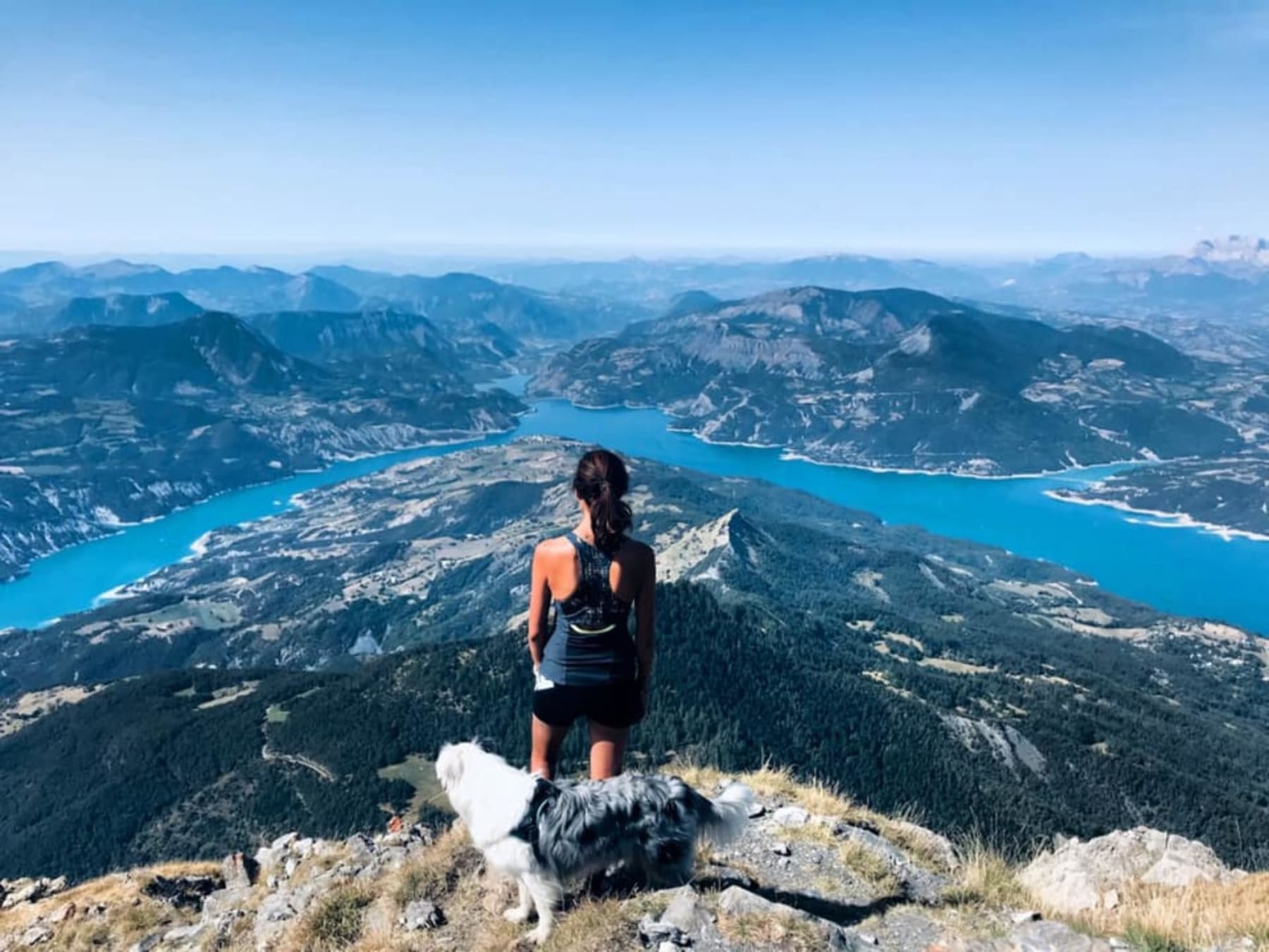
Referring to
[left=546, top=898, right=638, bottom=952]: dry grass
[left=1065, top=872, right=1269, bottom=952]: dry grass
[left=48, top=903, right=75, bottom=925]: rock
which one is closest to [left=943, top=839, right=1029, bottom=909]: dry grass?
[left=1065, top=872, right=1269, bottom=952]: dry grass

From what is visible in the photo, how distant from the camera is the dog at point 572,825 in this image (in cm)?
763

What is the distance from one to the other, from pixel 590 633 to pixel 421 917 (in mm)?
3858

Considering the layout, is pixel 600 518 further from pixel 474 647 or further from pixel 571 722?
pixel 474 647

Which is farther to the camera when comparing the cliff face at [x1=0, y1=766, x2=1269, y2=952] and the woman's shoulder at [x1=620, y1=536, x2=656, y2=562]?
the woman's shoulder at [x1=620, y1=536, x2=656, y2=562]

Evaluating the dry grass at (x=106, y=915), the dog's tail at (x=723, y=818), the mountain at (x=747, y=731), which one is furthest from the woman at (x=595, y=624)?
the mountain at (x=747, y=731)

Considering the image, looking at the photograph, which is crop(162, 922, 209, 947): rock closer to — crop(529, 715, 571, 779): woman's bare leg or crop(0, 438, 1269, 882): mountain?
crop(529, 715, 571, 779): woman's bare leg

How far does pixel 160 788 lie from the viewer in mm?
96688

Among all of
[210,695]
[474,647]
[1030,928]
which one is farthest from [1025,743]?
[210,695]

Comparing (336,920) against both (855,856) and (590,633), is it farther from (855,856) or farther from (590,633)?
(855,856)

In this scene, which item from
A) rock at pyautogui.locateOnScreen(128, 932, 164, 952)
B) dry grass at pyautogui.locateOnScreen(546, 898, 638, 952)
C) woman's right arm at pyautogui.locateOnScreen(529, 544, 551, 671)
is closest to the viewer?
dry grass at pyautogui.locateOnScreen(546, 898, 638, 952)

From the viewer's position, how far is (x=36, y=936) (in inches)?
500

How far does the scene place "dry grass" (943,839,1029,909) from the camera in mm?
8812

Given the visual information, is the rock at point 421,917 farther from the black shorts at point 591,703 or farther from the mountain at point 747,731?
the mountain at point 747,731

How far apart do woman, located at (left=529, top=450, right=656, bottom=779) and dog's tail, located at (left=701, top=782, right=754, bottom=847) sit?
1127 millimetres
